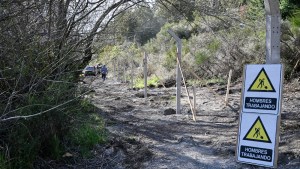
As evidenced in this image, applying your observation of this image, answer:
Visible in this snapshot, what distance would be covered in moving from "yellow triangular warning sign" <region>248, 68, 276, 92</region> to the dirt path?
1300mm

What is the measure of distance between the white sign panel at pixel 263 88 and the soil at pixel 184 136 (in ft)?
3.50

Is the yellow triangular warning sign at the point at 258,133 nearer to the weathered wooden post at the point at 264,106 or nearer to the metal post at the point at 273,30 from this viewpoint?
the weathered wooden post at the point at 264,106

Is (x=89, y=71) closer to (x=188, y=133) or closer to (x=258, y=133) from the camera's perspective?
(x=188, y=133)

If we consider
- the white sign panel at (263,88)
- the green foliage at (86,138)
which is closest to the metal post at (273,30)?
the white sign panel at (263,88)

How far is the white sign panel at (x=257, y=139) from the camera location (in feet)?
16.9

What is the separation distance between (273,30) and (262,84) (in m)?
0.83

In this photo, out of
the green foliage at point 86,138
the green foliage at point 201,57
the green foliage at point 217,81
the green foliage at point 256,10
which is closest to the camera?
the green foliage at point 86,138

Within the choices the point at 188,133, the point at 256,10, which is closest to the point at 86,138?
the point at 188,133

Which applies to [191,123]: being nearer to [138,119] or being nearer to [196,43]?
[138,119]

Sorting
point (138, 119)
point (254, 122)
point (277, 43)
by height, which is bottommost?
point (138, 119)

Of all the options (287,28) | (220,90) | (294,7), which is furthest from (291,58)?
(294,7)

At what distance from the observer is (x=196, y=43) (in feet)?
73.8

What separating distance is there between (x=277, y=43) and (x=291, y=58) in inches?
414

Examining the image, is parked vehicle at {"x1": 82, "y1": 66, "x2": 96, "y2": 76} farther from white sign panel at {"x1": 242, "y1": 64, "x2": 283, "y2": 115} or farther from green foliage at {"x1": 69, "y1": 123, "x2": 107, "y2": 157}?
white sign panel at {"x1": 242, "y1": 64, "x2": 283, "y2": 115}
